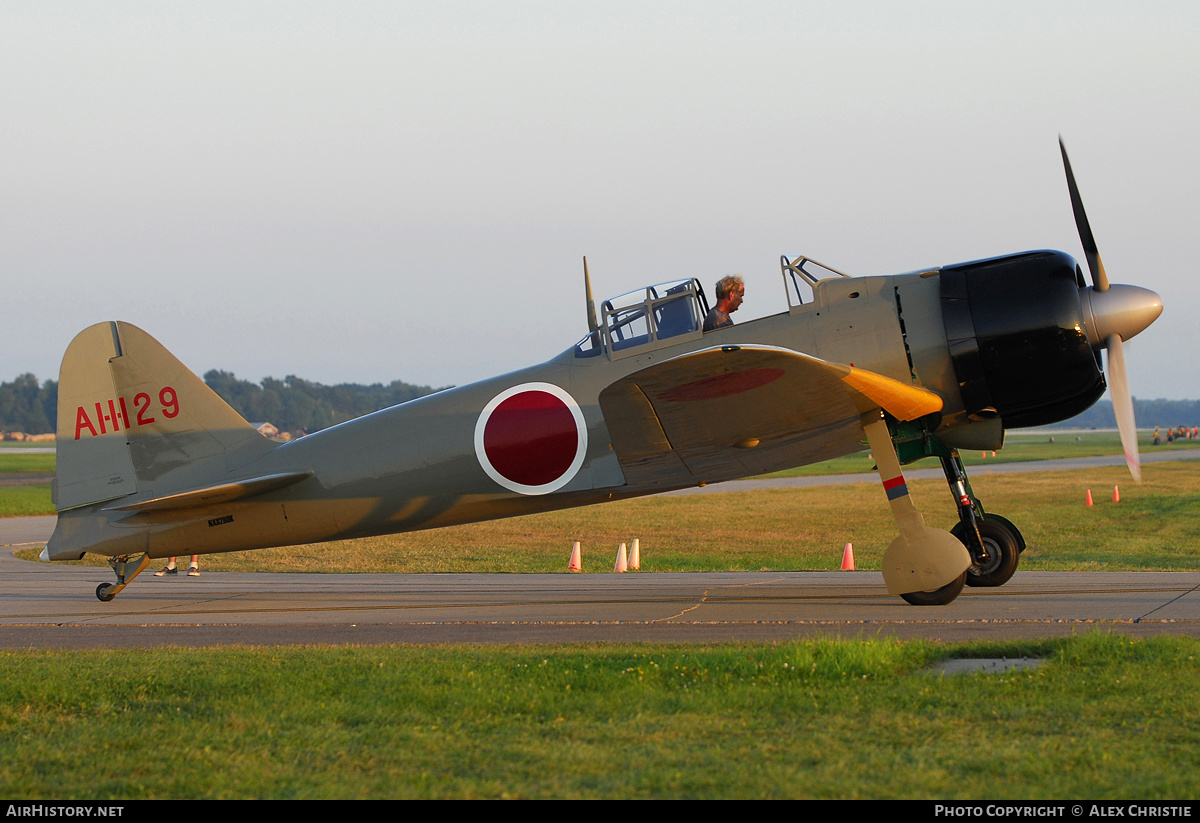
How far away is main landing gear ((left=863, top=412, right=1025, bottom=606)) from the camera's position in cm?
910

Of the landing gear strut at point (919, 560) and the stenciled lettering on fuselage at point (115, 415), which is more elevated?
the stenciled lettering on fuselage at point (115, 415)

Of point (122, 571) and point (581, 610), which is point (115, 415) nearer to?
point (122, 571)

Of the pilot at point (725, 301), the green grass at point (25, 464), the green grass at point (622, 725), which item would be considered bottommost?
the green grass at point (622, 725)

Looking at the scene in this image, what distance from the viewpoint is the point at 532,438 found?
10.4 metres

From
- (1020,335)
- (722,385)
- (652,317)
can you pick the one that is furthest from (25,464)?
(1020,335)

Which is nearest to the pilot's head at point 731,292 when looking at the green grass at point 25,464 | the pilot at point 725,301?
the pilot at point 725,301

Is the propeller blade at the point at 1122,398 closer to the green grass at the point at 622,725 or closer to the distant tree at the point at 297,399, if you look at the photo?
the green grass at the point at 622,725

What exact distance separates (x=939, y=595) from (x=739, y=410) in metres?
2.55

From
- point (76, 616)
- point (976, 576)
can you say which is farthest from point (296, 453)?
point (976, 576)

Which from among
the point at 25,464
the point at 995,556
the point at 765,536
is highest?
the point at 25,464

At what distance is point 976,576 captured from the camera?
34.5 ft

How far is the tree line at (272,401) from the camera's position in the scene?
10694 centimetres
